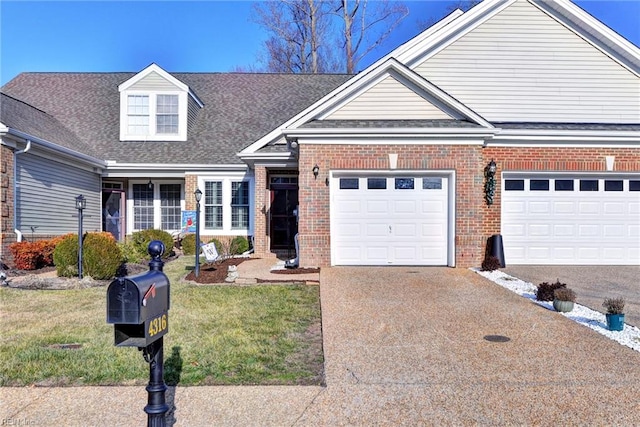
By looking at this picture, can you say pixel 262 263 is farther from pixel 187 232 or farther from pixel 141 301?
pixel 141 301

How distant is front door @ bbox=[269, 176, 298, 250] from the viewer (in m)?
16.5

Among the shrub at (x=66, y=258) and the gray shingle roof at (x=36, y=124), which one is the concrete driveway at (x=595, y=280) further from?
the gray shingle roof at (x=36, y=124)

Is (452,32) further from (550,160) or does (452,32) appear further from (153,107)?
(153,107)

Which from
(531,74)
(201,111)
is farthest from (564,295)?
(201,111)

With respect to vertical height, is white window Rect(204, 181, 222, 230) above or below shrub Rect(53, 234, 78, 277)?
above

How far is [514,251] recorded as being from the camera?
13031mm

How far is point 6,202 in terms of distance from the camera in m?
12.4

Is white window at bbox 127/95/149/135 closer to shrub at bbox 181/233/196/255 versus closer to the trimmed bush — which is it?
shrub at bbox 181/233/196/255

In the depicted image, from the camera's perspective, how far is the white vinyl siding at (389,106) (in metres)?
12.5

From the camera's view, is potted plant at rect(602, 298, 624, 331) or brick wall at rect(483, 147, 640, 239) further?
brick wall at rect(483, 147, 640, 239)

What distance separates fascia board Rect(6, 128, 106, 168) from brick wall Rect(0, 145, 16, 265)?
463mm

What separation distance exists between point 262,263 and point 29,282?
554 cm

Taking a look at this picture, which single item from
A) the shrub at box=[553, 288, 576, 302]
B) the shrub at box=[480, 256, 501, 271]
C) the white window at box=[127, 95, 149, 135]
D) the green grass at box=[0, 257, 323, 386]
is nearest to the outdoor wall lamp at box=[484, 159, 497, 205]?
the shrub at box=[480, 256, 501, 271]

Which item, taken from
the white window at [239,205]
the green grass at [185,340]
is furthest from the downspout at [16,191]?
the white window at [239,205]
